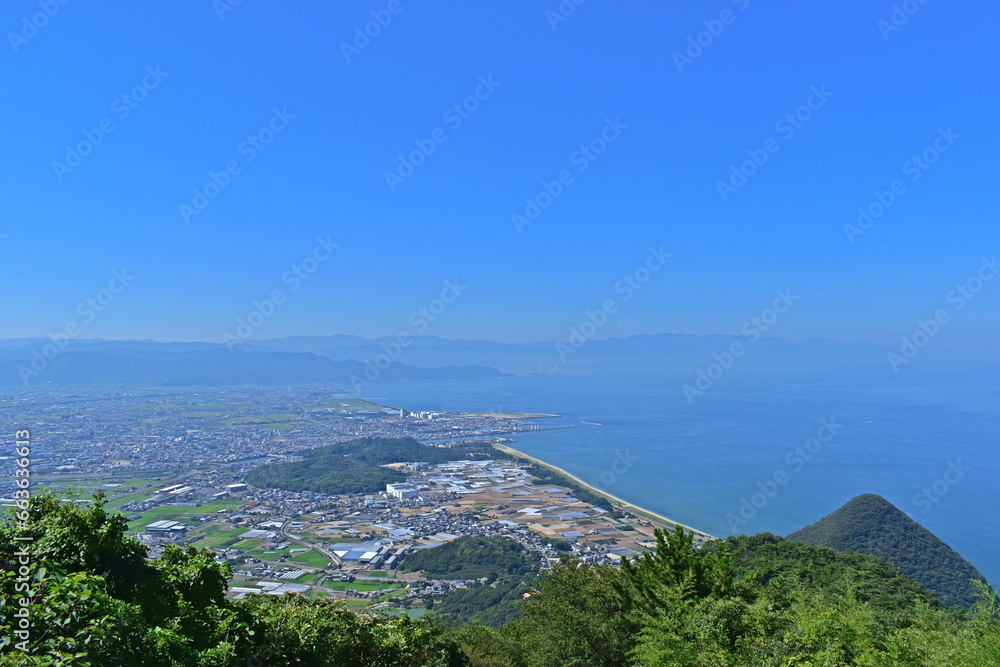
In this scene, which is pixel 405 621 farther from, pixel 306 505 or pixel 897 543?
pixel 306 505

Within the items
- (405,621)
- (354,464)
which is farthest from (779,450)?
(405,621)

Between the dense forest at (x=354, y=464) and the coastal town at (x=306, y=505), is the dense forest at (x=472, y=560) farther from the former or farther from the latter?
the dense forest at (x=354, y=464)

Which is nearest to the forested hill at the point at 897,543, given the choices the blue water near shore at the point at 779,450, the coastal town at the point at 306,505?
the blue water near shore at the point at 779,450

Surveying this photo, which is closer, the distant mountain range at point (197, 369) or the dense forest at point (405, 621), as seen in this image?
the dense forest at point (405, 621)

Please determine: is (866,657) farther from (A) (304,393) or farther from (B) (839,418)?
(A) (304,393)

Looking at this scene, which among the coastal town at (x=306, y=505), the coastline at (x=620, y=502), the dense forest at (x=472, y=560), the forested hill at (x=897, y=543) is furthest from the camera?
the coastline at (x=620, y=502)

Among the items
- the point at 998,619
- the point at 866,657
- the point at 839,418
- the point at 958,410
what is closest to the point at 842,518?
the point at 998,619
